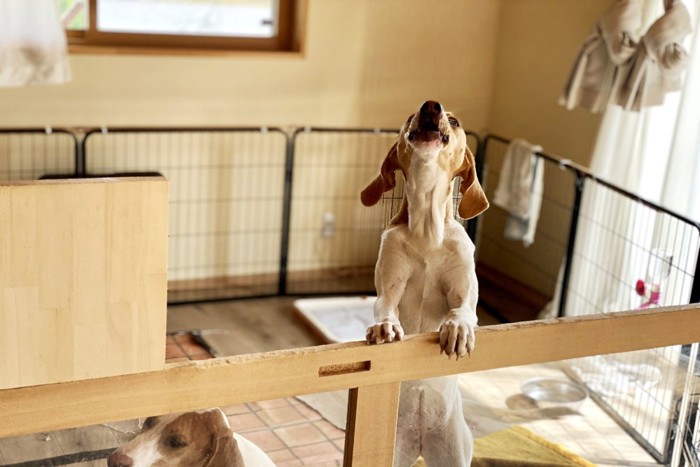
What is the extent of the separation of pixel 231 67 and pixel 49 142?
82 cm

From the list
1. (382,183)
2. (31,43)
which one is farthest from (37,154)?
(382,183)

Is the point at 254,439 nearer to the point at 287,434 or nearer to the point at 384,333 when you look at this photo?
the point at 287,434

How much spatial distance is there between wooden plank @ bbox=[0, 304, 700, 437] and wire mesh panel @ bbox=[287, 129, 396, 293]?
272 centimetres

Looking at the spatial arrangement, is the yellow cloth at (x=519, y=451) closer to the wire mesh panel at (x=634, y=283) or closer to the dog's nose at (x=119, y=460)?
the wire mesh panel at (x=634, y=283)

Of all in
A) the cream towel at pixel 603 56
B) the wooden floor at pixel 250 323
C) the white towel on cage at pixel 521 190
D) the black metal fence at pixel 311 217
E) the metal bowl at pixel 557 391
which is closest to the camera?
the metal bowl at pixel 557 391

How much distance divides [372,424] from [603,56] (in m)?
2.49

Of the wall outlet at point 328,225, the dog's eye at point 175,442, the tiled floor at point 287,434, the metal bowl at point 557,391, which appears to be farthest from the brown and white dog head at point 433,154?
the wall outlet at point 328,225

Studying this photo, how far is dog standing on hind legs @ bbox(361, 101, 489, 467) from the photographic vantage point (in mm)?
1607

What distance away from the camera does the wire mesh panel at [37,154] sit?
3883 mm

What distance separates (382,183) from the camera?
1686 mm

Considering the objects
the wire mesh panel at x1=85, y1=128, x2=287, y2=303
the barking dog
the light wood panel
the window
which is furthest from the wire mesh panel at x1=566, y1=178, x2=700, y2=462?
the window

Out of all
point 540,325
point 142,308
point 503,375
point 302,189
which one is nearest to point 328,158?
point 302,189

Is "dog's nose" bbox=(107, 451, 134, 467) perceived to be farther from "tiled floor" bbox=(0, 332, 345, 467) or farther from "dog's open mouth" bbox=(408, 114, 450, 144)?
"dog's open mouth" bbox=(408, 114, 450, 144)

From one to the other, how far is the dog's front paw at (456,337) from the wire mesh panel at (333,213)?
2.85 meters
